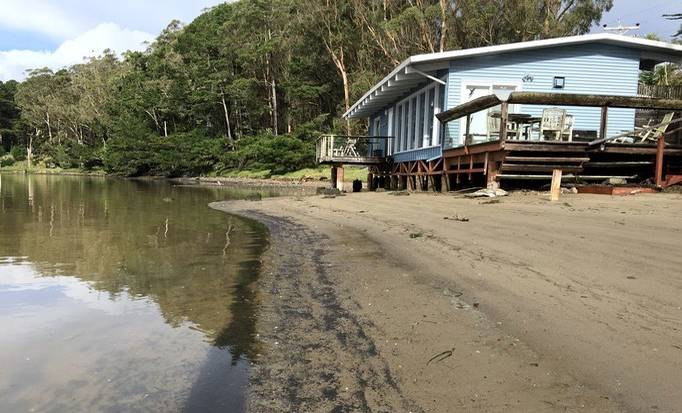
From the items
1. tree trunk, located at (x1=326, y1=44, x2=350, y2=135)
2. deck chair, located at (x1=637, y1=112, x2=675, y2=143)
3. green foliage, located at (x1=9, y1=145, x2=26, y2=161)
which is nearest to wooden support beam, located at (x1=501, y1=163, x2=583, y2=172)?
deck chair, located at (x1=637, y1=112, x2=675, y2=143)

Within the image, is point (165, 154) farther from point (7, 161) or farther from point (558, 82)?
point (7, 161)

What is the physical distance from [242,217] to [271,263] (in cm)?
719

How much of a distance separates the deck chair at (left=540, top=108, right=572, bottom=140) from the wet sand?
14.7 ft

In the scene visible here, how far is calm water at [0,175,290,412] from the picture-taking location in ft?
11.6

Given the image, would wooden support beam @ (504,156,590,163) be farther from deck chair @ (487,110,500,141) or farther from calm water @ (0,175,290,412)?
calm water @ (0,175,290,412)

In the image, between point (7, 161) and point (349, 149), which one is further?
point (7, 161)

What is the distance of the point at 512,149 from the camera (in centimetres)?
1180

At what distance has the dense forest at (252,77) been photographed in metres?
34.6

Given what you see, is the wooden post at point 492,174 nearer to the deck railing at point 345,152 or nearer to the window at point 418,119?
the window at point 418,119

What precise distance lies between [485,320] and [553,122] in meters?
9.63

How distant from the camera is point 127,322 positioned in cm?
507

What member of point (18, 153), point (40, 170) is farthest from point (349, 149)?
point (18, 153)

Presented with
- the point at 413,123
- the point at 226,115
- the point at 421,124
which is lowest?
the point at 421,124

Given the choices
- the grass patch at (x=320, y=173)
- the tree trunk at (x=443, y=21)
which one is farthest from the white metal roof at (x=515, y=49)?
the tree trunk at (x=443, y=21)
